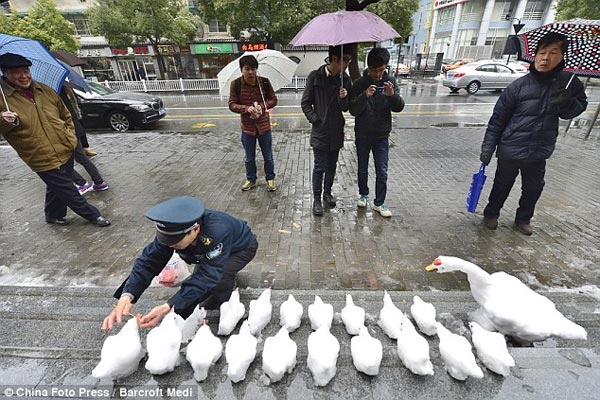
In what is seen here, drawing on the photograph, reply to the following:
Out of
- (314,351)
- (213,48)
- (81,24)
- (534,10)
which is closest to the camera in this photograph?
(314,351)

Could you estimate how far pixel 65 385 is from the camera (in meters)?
1.63

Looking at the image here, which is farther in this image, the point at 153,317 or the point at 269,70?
the point at 269,70

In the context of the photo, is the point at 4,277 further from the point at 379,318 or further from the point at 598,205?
the point at 598,205

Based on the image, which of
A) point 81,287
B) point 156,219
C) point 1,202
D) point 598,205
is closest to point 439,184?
point 598,205

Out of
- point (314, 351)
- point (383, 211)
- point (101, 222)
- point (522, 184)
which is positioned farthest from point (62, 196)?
point (522, 184)

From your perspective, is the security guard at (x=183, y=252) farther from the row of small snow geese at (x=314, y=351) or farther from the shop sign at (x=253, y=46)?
the shop sign at (x=253, y=46)

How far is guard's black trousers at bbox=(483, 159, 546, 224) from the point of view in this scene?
3096mm

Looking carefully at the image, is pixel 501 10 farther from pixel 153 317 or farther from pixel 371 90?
pixel 153 317

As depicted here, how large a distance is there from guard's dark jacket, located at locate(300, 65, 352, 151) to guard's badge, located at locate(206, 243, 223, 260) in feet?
6.75

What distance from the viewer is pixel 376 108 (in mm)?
3305

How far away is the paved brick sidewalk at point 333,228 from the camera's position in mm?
2842

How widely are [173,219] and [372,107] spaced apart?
2.53 metres

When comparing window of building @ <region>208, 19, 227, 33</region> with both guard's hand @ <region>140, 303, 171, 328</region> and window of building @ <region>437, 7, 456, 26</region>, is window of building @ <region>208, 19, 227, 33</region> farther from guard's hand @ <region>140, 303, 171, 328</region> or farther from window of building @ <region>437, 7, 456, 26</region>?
guard's hand @ <region>140, 303, 171, 328</region>

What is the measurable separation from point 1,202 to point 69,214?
1390 millimetres
